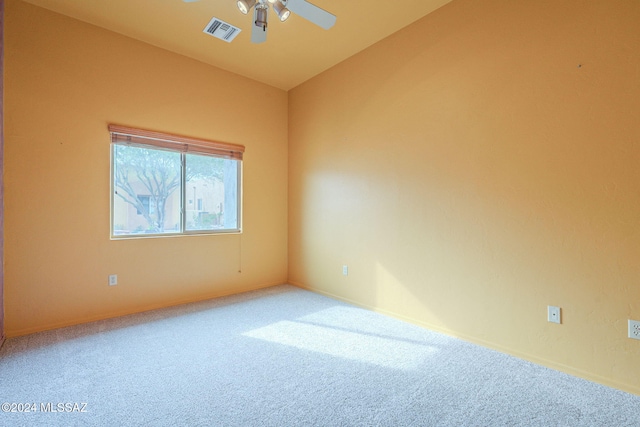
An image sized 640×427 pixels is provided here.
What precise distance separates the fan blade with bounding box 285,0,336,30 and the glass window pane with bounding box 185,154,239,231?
2.25 metres

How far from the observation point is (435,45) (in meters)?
2.82

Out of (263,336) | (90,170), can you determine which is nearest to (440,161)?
(263,336)

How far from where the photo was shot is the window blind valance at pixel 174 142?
313 centimetres

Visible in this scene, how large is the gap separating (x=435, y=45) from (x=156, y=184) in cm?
326

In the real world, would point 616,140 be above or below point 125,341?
above

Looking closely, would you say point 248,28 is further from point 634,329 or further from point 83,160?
point 634,329

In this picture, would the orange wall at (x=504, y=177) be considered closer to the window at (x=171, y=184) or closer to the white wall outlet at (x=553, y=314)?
the white wall outlet at (x=553, y=314)

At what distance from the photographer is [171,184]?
3543 mm

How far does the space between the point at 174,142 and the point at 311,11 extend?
2.24m

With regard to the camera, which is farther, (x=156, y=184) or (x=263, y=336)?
(x=156, y=184)

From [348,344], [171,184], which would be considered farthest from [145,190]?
[348,344]

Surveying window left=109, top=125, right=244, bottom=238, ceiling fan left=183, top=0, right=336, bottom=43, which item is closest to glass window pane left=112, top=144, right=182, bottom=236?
window left=109, top=125, right=244, bottom=238

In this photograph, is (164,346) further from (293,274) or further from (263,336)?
(293,274)

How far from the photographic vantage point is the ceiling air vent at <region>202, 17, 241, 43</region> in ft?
9.31
